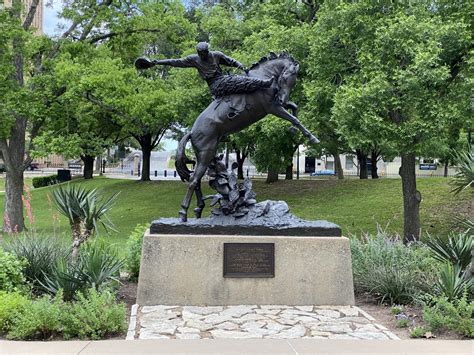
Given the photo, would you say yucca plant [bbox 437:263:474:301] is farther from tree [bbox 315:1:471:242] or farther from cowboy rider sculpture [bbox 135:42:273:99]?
tree [bbox 315:1:471:242]

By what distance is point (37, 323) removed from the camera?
233 inches

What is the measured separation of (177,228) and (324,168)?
253 ft

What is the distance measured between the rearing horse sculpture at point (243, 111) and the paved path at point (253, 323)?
63.7 inches

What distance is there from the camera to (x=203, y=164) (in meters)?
8.45

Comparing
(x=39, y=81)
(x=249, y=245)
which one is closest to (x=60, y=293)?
(x=249, y=245)

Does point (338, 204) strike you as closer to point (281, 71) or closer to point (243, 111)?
point (281, 71)

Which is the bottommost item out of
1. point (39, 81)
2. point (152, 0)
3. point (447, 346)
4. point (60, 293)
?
point (447, 346)

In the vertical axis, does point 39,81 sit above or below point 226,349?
above

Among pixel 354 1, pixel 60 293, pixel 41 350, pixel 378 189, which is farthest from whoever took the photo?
pixel 378 189

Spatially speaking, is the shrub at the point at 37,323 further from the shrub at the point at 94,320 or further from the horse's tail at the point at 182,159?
the horse's tail at the point at 182,159

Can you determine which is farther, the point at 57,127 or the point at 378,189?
the point at 378,189

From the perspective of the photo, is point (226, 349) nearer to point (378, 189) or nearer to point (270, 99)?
point (270, 99)

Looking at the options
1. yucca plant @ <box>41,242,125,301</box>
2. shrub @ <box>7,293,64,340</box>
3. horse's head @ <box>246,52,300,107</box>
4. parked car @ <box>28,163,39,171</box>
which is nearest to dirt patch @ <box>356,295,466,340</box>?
A: horse's head @ <box>246,52,300,107</box>

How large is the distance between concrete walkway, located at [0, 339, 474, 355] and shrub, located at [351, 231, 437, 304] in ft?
6.88
